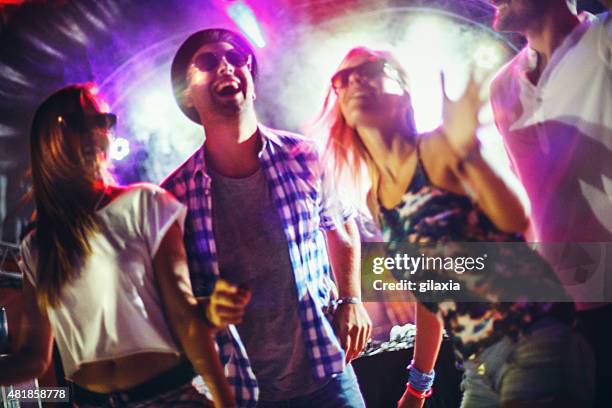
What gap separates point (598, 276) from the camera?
2.52 metres

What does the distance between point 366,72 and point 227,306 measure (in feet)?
3.43

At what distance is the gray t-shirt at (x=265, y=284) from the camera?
7.93 feet

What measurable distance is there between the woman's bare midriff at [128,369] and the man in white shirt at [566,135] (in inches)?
58.6

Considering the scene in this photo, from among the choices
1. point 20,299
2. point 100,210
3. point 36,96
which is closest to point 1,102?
point 36,96

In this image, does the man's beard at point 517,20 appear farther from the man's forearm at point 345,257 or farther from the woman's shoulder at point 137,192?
the woman's shoulder at point 137,192

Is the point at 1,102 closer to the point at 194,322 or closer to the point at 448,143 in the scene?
A: the point at 194,322

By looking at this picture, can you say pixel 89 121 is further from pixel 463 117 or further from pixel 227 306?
pixel 463 117

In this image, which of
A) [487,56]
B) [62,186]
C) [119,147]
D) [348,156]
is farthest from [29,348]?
[487,56]

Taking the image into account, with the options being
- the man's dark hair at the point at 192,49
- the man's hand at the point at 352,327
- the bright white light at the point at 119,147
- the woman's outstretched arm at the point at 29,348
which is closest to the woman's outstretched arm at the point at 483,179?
the man's hand at the point at 352,327

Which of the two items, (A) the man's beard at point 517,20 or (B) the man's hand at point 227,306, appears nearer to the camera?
(B) the man's hand at point 227,306

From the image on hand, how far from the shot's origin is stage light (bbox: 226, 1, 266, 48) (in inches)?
100

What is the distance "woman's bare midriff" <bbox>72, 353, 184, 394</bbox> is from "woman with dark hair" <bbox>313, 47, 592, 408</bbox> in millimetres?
924

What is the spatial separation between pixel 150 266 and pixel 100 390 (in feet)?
1.70

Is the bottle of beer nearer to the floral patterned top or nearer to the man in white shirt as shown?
the floral patterned top
